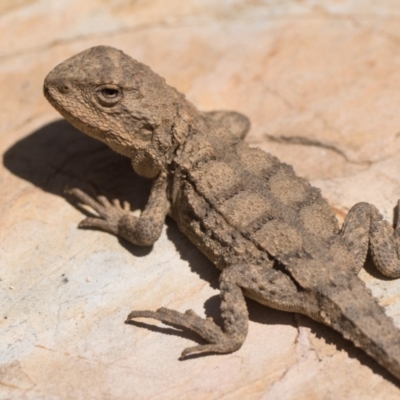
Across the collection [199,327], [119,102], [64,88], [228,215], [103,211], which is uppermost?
[64,88]

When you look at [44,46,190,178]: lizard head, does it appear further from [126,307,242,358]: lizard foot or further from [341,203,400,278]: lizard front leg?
[341,203,400,278]: lizard front leg

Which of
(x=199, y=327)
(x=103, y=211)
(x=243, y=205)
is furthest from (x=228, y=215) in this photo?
(x=103, y=211)

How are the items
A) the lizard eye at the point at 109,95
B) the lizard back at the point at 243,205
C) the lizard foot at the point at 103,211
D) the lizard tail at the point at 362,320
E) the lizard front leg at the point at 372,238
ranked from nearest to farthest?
the lizard tail at the point at 362,320 → the lizard back at the point at 243,205 → the lizard front leg at the point at 372,238 → the lizard eye at the point at 109,95 → the lizard foot at the point at 103,211

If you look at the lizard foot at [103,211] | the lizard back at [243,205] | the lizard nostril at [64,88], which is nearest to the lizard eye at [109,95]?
the lizard nostril at [64,88]

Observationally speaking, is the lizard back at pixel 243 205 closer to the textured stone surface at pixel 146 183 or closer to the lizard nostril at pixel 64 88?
the textured stone surface at pixel 146 183

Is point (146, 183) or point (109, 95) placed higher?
point (109, 95)

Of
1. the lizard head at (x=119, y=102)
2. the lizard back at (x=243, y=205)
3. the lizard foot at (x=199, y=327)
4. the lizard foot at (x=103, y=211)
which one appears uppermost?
the lizard head at (x=119, y=102)

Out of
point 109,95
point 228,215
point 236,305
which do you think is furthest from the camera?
point 109,95

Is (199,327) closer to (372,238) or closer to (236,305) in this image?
(236,305)

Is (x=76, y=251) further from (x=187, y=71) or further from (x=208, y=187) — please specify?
(x=187, y=71)
